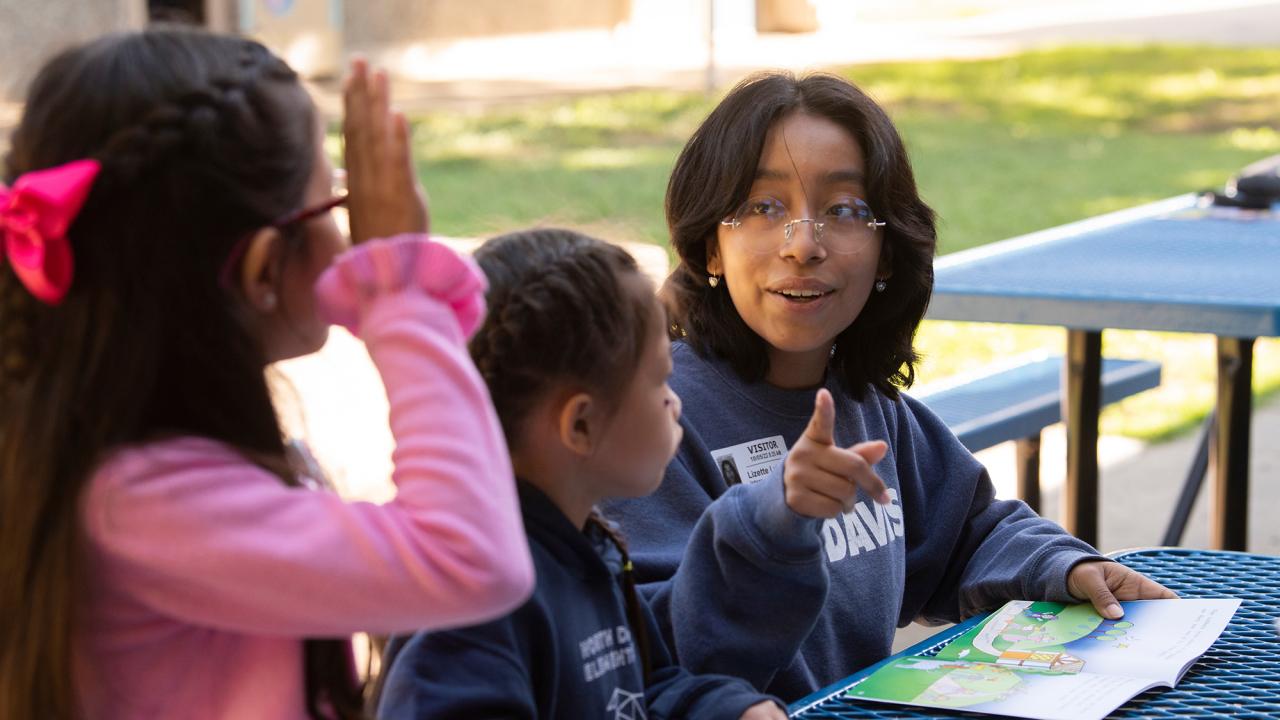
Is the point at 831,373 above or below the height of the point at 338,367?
above

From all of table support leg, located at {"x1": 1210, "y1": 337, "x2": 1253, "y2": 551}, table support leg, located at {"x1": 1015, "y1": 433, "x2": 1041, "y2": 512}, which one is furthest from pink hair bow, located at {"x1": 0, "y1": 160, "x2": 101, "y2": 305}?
table support leg, located at {"x1": 1210, "y1": 337, "x2": 1253, "y2": 551}

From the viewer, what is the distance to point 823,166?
2.25m

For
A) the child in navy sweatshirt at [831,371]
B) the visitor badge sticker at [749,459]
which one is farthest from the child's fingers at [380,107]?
the visitor badge sticker at [749,459]

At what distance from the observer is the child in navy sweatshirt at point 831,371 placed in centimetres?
208

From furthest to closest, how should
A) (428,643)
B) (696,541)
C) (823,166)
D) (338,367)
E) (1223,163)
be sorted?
(1223,163) < (338,367) < (823,166) < (696,541) < (428,643)

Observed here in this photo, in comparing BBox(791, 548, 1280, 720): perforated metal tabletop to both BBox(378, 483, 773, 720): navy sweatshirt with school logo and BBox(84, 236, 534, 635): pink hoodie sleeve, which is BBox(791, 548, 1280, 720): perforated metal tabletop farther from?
BBox(84, 236, 534, 635): pink hoodie sleeve

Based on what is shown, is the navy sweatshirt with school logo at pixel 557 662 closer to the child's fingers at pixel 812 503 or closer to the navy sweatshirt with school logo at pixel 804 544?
the navy sweatshirt with school logo at pixel 804 544

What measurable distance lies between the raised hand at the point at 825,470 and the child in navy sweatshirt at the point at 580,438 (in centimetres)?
14

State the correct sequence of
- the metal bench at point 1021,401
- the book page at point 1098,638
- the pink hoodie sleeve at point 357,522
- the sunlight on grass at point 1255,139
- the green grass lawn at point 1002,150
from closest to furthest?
the pink hoodie sleeve at point 357,522 → the book page at point 1098,638 → the metal bench at point 1021,401 → the green grass lawn at point 1002,150 → the sunlight on grass at point 1255,139

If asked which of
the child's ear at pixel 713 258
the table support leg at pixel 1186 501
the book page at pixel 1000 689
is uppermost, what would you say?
the child's ear at pixel 713 258

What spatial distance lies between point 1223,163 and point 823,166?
11.0 m

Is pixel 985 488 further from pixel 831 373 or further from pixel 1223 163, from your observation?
pixel 1223 163

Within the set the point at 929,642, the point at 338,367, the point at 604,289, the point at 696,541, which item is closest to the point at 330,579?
the point at 604,289

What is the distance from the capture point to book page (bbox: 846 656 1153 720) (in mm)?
1602
